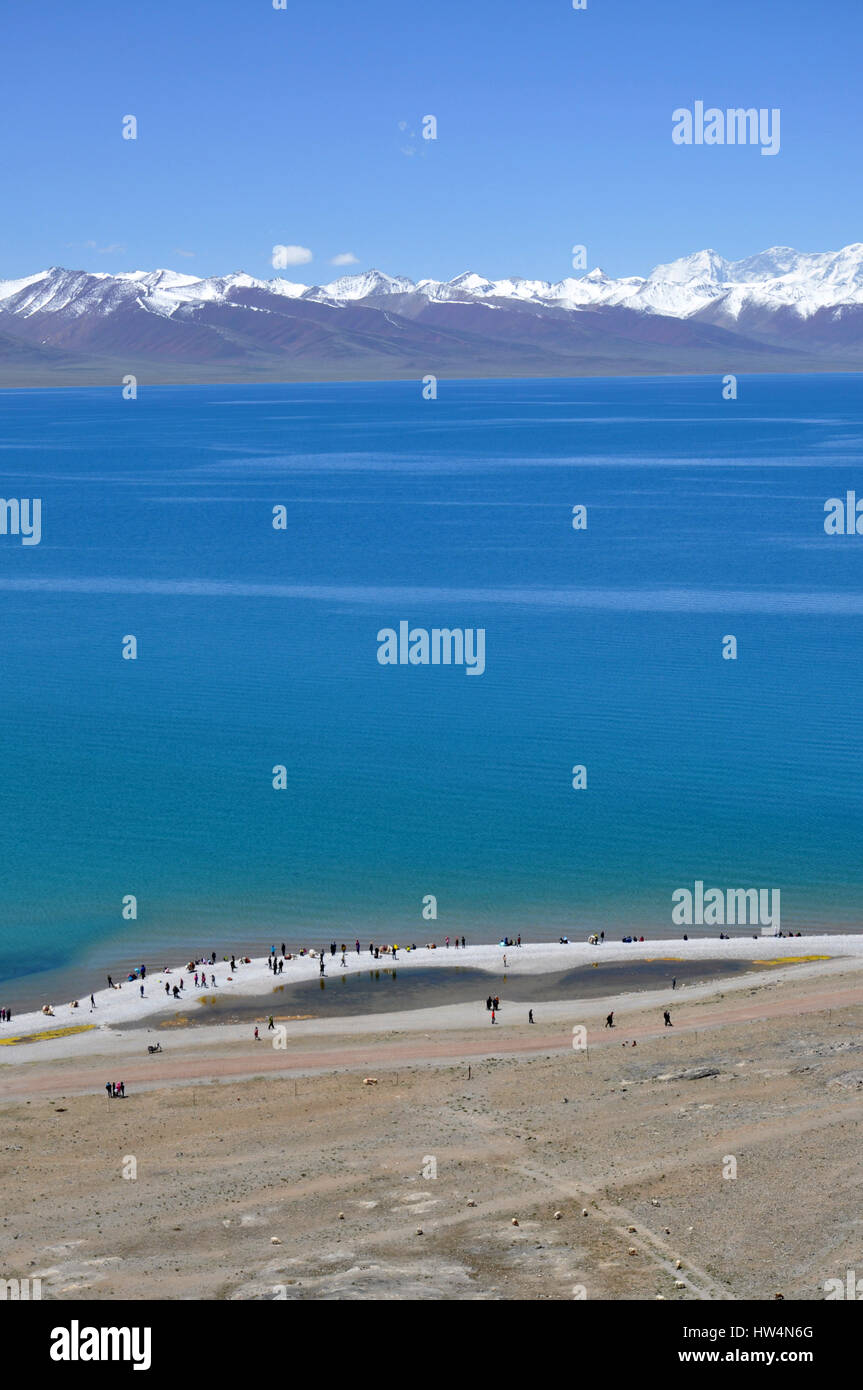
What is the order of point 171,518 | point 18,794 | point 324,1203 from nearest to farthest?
point 324,1203, point 18,794, point 171,518

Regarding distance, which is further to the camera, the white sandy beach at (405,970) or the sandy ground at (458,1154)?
the white sandy beach at (405,970)

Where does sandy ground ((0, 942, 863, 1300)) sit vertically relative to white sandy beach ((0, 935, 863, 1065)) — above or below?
below

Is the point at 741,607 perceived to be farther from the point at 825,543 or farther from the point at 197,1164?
the point at 197,1164

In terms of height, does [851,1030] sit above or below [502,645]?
below

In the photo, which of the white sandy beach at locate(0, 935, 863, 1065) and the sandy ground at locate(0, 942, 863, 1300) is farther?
the white sandy beach at locate(0, 935, 863, 1065)

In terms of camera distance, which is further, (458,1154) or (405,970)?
(405,970)

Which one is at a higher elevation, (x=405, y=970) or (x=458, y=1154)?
(x=405, y=970)

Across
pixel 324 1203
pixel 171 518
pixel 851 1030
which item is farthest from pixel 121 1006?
pixel 171 518

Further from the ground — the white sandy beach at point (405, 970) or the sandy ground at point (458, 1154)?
the white sandy beach at point (405, 970)
